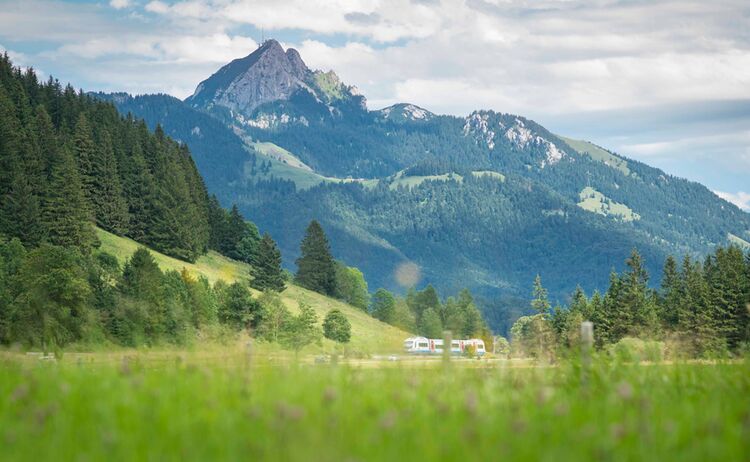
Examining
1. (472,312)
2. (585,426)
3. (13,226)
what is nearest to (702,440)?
(585,426)

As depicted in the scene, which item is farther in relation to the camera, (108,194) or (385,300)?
(385,300)

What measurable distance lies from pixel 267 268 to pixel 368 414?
439 ft

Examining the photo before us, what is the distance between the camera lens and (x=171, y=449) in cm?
770

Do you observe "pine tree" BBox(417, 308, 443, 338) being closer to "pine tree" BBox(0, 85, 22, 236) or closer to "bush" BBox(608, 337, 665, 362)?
"pine tree" BBox(0, 85, 22, 236)

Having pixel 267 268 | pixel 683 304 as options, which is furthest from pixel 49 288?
pixel 267 268

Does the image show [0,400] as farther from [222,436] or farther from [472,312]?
[472,312]

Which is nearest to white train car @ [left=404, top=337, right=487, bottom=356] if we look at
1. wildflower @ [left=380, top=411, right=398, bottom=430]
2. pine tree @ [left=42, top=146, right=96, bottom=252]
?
wildflower @ [left=380, top=411, right=398, bottom=430]

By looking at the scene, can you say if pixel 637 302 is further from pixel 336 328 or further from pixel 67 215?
pixel 67 215

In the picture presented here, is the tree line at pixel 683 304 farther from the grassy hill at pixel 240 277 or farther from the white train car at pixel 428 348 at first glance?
the white train car at pixel 428 348

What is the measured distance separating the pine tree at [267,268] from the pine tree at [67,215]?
32.8 meters

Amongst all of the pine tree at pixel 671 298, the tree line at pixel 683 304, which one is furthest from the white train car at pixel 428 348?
the pine tree at pixel 671 298

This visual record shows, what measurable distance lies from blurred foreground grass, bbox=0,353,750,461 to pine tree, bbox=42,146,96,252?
99464 millimetres

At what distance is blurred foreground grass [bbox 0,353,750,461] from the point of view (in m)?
7.47

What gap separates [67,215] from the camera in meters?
108
